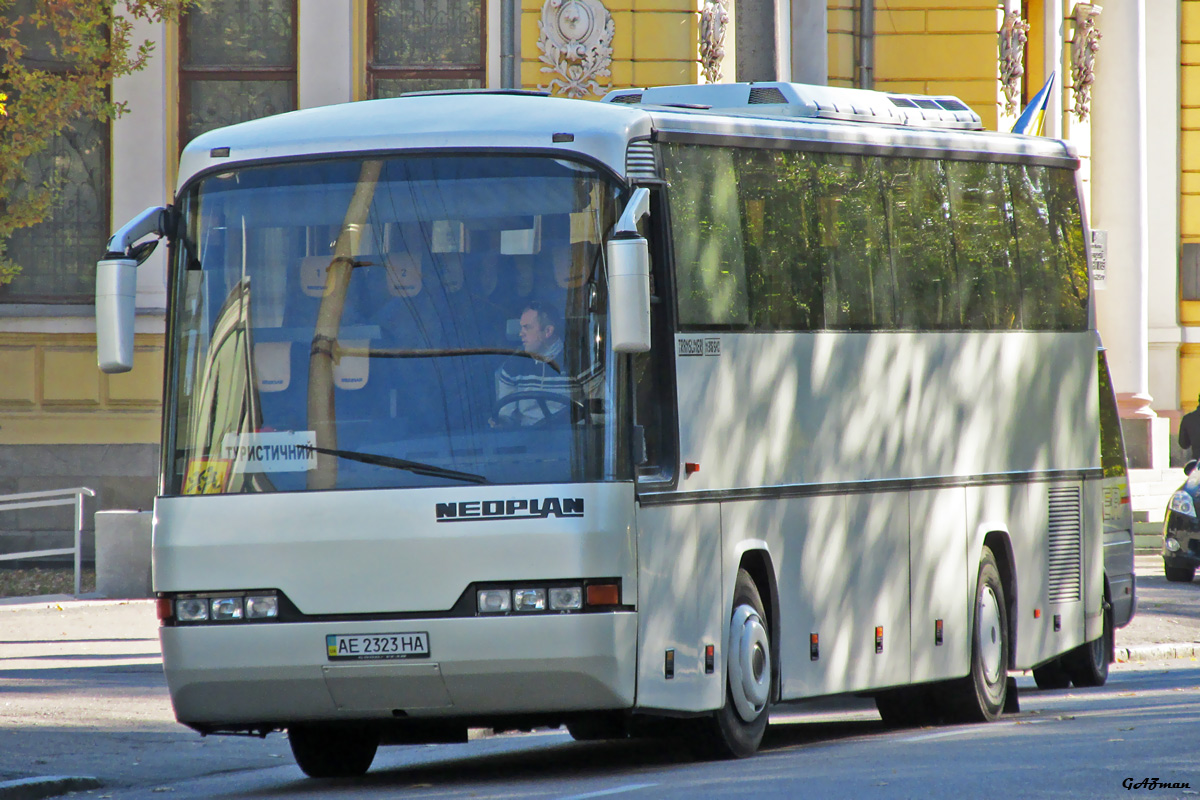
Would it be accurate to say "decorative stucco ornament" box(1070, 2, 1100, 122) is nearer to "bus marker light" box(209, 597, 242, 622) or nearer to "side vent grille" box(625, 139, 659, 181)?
"side vent grille" box(625, 139, 659, 181)

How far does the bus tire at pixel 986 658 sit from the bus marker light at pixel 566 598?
424 cm

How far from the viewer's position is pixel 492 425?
905cm

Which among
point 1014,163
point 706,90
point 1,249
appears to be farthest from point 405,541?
point 1,249

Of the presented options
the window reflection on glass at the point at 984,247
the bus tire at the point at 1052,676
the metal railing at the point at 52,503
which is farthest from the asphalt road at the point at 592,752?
the metal railing at the point at 52,503

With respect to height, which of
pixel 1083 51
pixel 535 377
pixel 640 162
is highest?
pixel 1083 51

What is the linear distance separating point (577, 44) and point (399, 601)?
14180 millimetres

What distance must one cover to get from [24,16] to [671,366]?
1380cm

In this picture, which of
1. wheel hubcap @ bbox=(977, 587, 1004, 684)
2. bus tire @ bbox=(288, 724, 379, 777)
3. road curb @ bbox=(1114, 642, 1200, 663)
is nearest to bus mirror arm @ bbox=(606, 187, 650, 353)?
bus tire @ bbox=(288, 724, 379, 777)

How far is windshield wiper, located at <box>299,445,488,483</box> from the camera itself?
356 inches

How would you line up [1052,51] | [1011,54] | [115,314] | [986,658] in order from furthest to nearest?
[1052,51]
[1011,54]
[986,658]
[115,314]

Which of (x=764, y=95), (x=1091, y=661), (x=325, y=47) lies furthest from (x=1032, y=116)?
(x=764, y=95)

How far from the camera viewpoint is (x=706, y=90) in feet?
40.9

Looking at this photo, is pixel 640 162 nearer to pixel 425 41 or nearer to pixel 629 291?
pixel 629 291

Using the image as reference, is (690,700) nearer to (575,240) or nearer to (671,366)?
(671,366)
